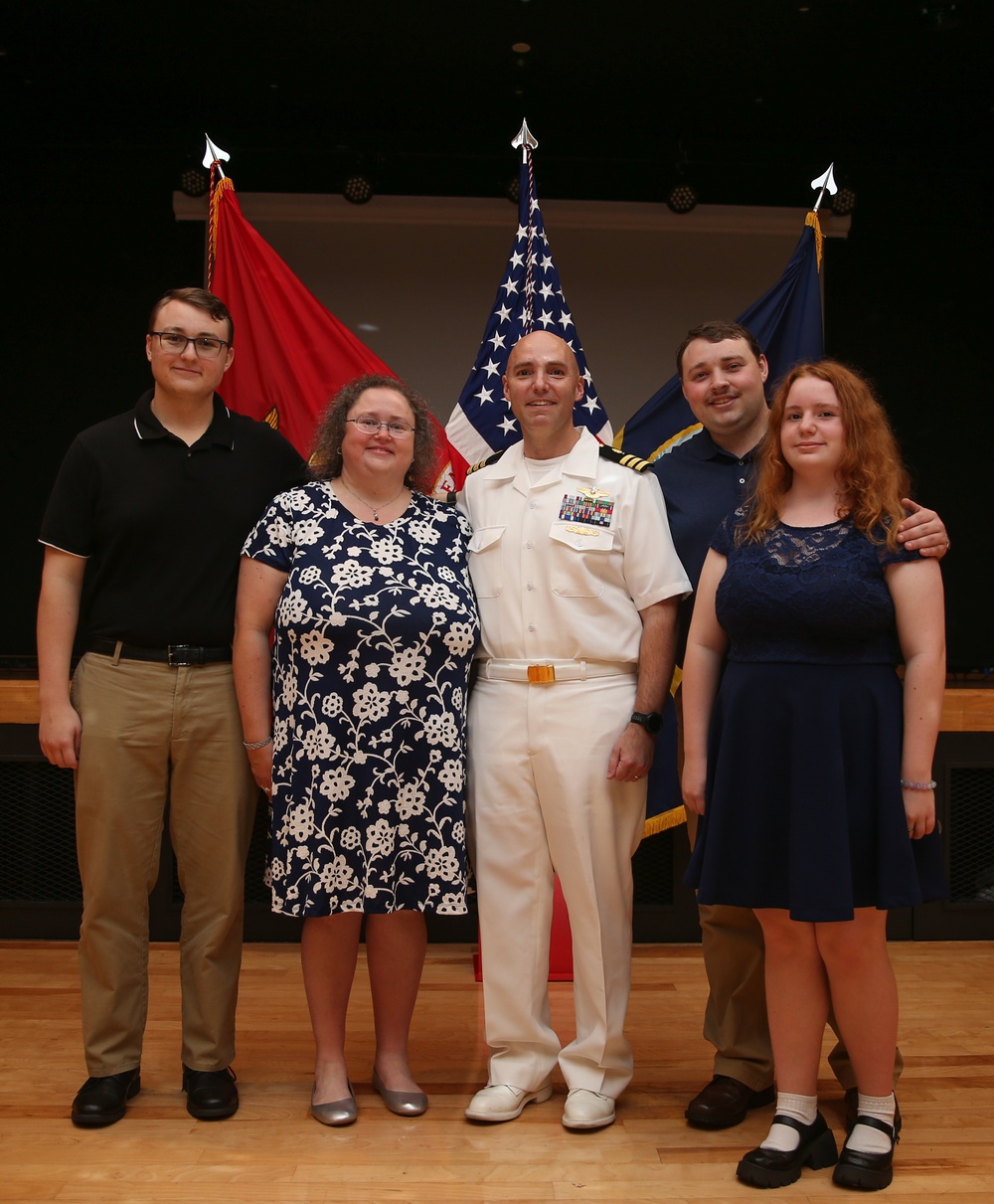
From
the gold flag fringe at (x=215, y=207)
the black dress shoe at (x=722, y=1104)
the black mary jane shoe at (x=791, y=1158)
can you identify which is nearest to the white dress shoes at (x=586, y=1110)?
the black dress shoe at (x=722, y=1104)

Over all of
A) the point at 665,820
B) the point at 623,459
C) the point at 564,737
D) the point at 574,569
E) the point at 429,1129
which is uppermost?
the point at 623,459

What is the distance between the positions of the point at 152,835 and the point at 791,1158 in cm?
149

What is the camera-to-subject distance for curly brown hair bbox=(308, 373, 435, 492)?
2.46 meters

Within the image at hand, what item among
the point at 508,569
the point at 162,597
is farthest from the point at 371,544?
the point at 162,597

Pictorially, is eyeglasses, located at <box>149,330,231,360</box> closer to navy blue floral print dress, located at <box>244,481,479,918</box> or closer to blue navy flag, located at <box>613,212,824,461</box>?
navy blue floral print dress, located at <box>244,481,479,918</box>

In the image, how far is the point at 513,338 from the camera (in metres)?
3.55

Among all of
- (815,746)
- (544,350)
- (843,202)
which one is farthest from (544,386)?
(843,202)

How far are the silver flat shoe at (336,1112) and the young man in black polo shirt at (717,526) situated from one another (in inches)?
29.1

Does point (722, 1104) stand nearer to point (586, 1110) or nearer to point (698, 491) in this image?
point (586, 1110)

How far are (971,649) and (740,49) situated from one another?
3.25m

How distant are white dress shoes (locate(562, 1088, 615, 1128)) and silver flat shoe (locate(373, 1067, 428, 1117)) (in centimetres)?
32

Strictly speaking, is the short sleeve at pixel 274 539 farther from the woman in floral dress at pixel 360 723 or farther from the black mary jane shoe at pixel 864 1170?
the black mary jane shoe at pixel 864 1170

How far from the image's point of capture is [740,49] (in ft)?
15.9

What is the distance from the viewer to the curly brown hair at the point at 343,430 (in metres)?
2.46
